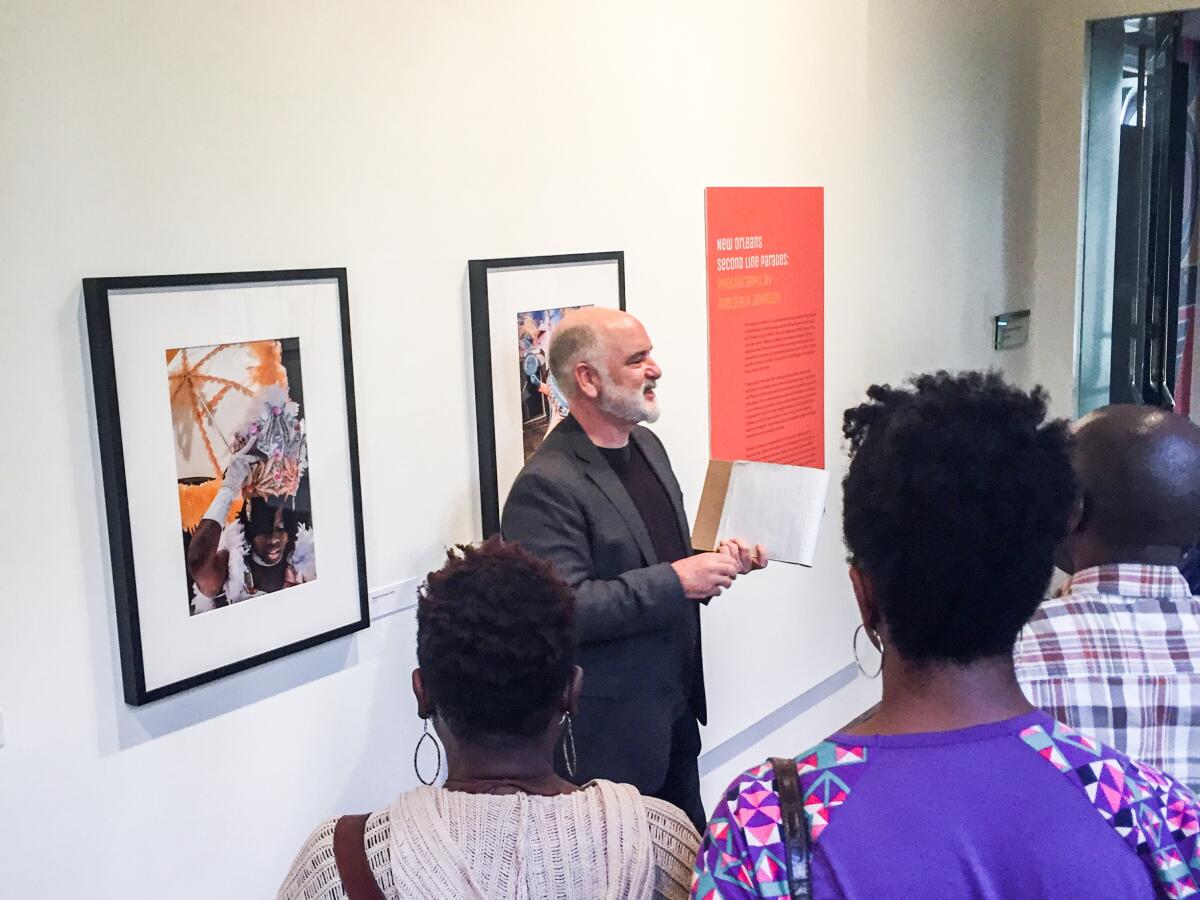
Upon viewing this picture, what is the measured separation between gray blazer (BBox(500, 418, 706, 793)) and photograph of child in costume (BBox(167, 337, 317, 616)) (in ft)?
1.68

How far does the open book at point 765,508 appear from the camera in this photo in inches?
102

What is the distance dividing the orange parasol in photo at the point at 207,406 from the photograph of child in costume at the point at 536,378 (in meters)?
0.75

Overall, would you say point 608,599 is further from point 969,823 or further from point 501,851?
point 969,823

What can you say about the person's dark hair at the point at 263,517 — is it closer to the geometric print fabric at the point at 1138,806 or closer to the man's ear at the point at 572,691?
the man's ear at the point at 572,691

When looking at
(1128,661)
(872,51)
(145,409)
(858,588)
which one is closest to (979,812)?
(858,588)

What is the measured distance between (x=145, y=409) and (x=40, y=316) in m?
0.23

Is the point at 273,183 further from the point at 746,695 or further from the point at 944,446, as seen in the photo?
the point at 746,695

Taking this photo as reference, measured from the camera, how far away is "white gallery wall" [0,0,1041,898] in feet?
6.03

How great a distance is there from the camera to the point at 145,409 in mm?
1948

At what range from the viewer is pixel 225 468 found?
82.4 inches

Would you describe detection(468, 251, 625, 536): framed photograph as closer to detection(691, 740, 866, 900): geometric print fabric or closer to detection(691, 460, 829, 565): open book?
detection(691, 460, 829, 565): open book

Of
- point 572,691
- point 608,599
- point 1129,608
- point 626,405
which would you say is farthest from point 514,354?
point 1129,608

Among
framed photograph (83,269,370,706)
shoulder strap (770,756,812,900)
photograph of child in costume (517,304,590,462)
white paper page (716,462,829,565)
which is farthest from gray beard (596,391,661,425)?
shoulder strap (770,756,812,900)

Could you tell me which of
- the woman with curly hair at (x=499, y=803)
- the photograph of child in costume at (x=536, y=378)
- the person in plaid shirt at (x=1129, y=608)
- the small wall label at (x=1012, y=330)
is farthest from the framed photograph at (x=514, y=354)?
the small wall label at (x=1012, y=330)
